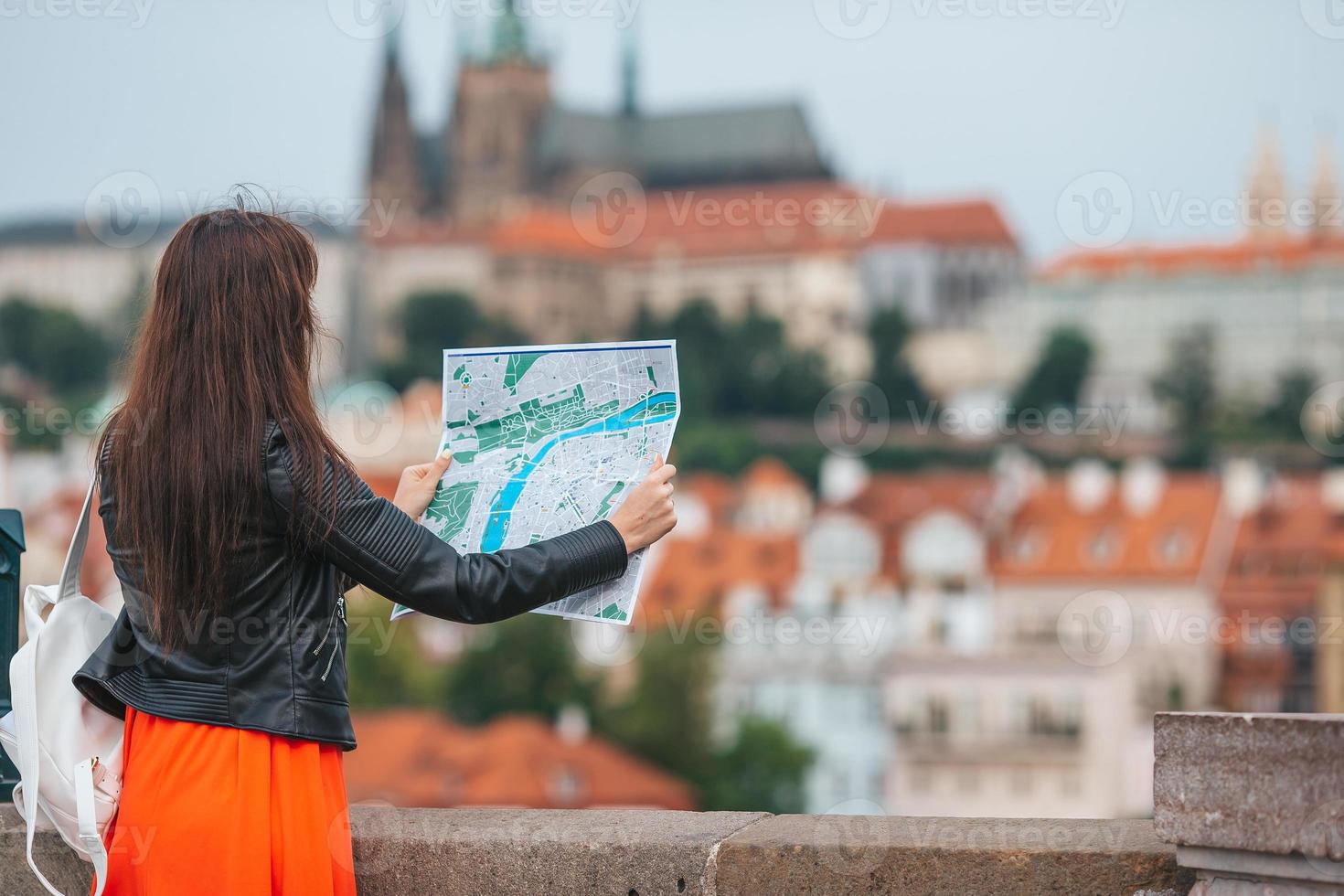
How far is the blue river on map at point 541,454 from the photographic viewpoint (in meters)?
1.70

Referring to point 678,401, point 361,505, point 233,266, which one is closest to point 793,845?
point 678,401

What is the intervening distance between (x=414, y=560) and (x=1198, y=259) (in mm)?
60709

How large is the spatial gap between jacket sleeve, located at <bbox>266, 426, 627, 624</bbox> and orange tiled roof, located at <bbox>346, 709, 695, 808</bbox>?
3691 cm

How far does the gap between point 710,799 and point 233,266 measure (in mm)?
39812

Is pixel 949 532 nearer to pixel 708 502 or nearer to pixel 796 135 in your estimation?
pixel 708 502

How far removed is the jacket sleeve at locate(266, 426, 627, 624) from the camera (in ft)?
4.81

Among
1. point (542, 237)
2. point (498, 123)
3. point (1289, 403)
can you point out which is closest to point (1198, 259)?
point (1289, 403)

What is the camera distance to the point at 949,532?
173ft

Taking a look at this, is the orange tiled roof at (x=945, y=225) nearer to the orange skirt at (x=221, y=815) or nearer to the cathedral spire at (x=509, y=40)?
the cathedral spire at (x=509, y=40)

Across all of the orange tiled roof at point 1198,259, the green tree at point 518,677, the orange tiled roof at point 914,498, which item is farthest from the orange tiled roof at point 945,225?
the green tree at point 518,677

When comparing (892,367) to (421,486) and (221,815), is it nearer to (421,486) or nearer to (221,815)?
(421,486)

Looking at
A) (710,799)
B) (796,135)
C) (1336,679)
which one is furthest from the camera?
(796,135)

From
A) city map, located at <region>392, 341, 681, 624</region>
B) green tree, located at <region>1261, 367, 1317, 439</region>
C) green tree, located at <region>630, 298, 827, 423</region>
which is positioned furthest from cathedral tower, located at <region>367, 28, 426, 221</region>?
city map, located at <region>392, 341, 681, 624</region>

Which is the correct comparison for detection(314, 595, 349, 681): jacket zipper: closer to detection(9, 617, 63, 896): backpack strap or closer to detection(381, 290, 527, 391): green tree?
detection(9, 617, 63, 896): backpack strap
